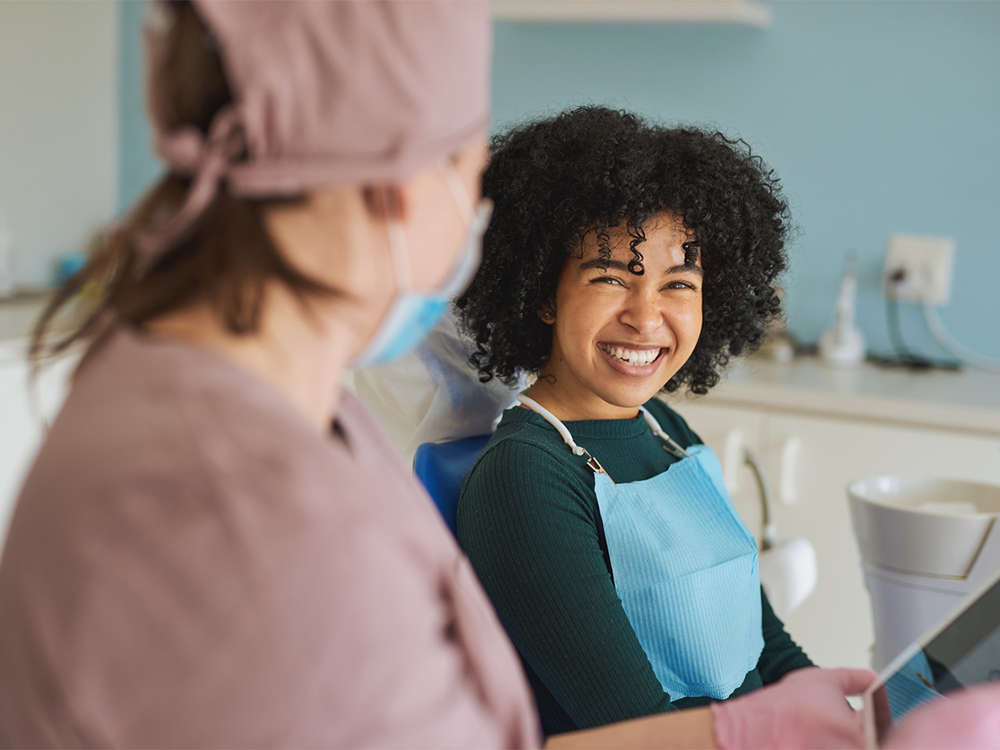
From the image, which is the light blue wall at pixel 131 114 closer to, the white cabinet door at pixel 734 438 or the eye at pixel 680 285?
the white cabinet door at pixel 734 438

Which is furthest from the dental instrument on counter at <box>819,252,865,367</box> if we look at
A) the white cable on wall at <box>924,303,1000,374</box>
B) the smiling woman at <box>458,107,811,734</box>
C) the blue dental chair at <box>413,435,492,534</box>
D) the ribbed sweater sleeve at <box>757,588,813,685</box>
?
the blue dental chair at <box>413,435,492,534</box>

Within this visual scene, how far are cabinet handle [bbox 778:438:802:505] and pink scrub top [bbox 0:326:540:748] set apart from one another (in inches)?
69.4

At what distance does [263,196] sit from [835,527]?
75.6 inches

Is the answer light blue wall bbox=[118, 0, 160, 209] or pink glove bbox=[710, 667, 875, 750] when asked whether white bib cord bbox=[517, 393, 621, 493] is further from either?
light blue wall bbox=[118, 0, 160, 209]

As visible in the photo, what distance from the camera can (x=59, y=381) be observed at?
2150mm

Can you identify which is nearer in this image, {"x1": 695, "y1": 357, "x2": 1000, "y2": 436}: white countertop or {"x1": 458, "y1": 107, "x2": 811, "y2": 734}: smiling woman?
{"x1": 458, "y1": 107, "x2": 811, "y2": 734}: smiling woman

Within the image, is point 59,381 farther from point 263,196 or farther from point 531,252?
point 263,196

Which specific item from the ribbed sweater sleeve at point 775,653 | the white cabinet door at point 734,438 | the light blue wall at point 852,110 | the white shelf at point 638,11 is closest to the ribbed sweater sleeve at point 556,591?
the ribbed sweater sleeve at point 775,653

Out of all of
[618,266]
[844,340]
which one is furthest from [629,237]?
[844,340]

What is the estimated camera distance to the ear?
0.61 m

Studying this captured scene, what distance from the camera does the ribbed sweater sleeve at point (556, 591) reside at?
1.00 metres

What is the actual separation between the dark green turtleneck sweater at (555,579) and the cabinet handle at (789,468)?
1091mm

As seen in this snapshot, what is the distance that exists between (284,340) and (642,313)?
67 cm

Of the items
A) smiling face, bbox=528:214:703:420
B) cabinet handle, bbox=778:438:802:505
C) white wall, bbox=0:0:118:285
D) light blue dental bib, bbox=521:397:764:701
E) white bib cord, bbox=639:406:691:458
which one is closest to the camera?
light blue dental bib, bbox=521:397:764:701
